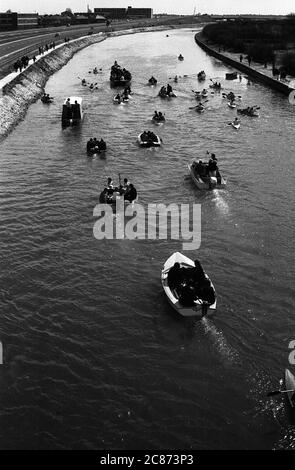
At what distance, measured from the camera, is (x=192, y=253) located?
2486 cm

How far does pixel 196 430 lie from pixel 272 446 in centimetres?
239

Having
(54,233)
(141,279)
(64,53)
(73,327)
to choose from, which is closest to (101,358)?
(73,327)

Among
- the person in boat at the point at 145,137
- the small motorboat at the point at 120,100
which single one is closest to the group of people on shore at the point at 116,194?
the person in boat at the point at 145,137

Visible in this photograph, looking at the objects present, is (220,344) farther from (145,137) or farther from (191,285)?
(145,137)

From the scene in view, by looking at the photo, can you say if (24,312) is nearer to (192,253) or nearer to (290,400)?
(192,253)

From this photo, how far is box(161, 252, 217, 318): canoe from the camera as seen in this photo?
63.1 feet

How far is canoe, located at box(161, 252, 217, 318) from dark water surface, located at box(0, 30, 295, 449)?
0.56m

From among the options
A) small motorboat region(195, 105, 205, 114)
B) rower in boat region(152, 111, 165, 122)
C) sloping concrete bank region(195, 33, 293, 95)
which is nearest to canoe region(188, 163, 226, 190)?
rower in boat region(152, 111, 165, 122)

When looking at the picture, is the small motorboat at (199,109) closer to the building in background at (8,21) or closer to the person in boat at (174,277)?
the person in boat at (174,277)

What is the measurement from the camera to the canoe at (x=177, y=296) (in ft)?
63.1

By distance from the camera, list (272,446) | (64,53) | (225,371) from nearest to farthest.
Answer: (272,446)
(225,371)
(64,53)

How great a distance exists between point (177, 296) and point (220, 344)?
3025mm

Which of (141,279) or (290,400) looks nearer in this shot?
(290,400)

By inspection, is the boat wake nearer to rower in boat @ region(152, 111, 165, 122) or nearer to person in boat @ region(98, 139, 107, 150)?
person in boat @ region(98, 139, 107, 150)
